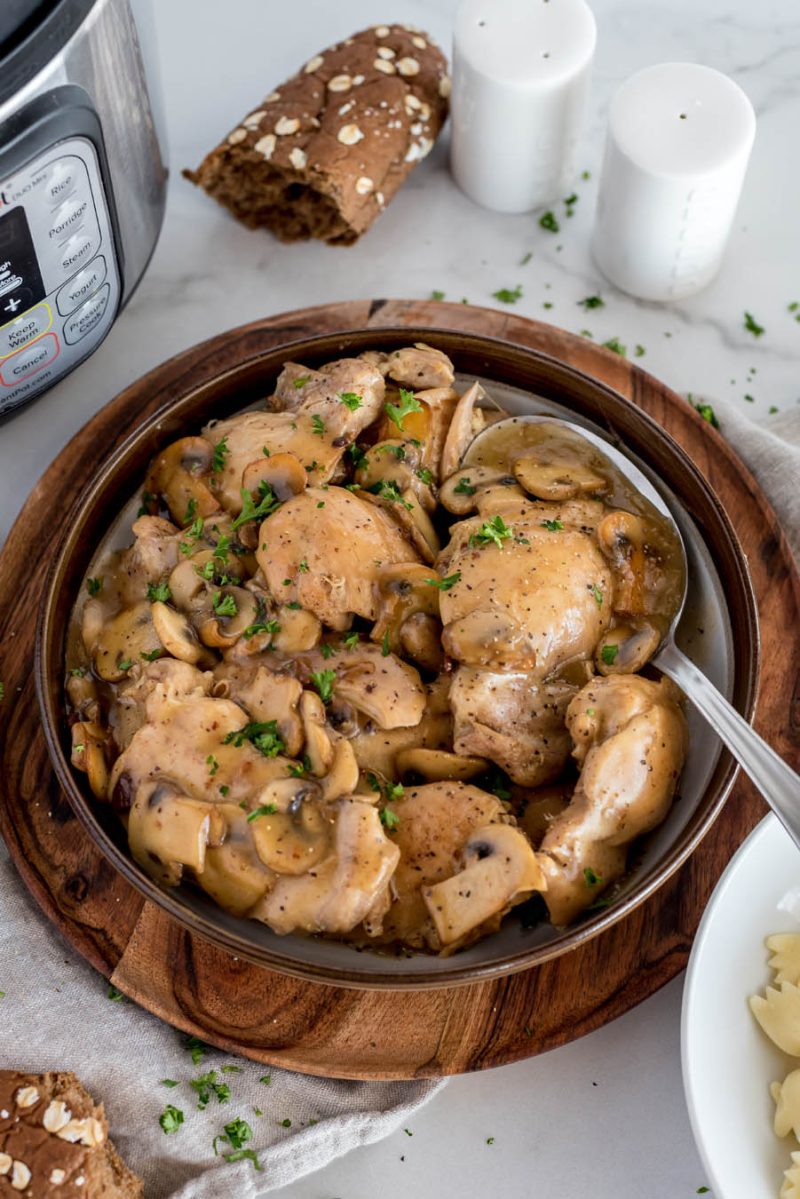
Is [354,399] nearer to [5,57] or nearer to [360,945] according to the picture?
[5,57]

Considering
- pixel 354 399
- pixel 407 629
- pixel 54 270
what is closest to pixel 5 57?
pixel 54 270

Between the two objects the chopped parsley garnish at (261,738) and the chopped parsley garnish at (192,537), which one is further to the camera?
the chopped parsley garnish at (192,537)

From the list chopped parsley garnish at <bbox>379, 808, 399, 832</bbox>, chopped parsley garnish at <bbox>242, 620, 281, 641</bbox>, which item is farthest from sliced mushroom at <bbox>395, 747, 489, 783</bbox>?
chopped parsley garnish at <bbox>242, 620, 281, 641</bbox>

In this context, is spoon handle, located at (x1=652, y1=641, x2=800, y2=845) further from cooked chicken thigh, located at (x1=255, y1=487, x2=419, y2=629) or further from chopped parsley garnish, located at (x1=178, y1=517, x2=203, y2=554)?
chopped parsley garnish, located at (x1=178, y1=517, x2=203, y2=554)

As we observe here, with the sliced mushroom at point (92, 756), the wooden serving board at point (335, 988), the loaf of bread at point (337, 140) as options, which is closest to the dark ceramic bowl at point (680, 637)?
the sliced mushroom at point (92, 756)

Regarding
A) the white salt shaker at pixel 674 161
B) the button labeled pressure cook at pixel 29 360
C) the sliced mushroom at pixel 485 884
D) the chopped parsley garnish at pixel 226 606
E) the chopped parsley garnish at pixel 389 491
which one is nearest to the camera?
the sliced mushroom at pixel 485 884

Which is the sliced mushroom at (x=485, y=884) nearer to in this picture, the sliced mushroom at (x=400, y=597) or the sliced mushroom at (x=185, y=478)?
the sliced mushroom at (x=400, y=597)

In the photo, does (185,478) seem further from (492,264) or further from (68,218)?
(492,264)

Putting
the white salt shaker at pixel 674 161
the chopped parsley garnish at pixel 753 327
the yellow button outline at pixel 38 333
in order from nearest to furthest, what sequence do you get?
the yellow button outline at pixel 38 333, the white salt shaker at pixel 674 161, the chopped parsley garnish at pixel 753 327
